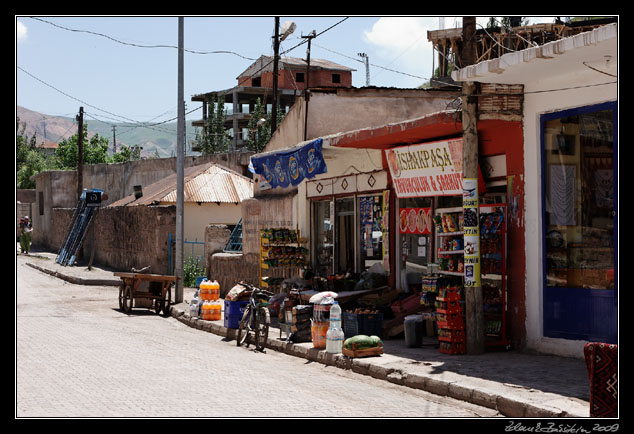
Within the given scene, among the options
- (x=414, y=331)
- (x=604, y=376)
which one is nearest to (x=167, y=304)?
(x=414, y=331)

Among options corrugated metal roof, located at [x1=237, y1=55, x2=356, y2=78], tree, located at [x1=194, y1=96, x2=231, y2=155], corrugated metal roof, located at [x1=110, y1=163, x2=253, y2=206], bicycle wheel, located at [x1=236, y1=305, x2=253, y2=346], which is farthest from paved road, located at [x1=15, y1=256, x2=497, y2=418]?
corrugated metal roof, located at [x1=237, y1=55, x2=356, y2=78]

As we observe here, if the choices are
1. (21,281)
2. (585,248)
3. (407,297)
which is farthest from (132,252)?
(585,248)

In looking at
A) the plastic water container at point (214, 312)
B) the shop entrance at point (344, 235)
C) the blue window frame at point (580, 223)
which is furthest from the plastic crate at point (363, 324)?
the plastic water container at point (214, 312)

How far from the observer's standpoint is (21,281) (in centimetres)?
2847

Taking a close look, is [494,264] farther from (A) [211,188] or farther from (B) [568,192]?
(A) [211,188]

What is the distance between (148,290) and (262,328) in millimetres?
6920

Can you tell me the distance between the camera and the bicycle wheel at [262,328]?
560 inches

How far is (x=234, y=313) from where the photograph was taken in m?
15.8

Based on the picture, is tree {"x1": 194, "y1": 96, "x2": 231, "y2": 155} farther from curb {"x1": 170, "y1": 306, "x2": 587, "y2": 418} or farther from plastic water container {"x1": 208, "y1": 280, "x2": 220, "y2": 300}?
curb {"x1": 170, "y1": 306, "x2": 587, "y2": 418}

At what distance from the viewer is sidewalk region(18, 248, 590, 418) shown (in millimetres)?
8312

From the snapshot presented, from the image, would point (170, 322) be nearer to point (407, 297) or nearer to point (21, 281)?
point (407, 297)

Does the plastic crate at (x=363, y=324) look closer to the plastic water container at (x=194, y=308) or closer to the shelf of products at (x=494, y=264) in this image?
the shelf of products at (x=494, y=264)

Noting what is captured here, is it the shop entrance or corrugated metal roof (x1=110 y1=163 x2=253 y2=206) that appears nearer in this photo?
the shop entrance

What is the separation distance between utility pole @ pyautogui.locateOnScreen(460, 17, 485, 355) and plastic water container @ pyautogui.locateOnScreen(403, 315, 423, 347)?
1169 mm
